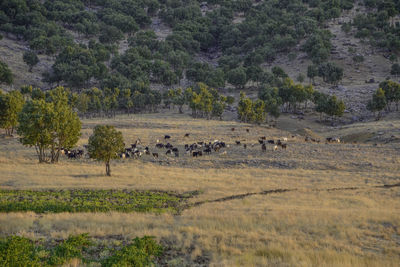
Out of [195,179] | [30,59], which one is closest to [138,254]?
[195,179]

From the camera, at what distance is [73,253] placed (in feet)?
43.2

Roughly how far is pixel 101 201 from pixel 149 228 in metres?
9.02

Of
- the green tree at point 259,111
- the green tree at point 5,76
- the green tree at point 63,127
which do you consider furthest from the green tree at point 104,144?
the green tree at point 5,76

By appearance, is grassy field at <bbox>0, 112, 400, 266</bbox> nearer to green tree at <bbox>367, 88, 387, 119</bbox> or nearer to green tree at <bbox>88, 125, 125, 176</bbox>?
green tree at <bbox>88, 125, 125, 176</bbox>

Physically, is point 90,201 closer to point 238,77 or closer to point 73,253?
point 73,253

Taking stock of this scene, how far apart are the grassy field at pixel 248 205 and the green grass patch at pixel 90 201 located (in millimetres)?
1320

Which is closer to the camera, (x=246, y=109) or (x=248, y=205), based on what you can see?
(x=248, y=205)

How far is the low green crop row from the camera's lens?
11.8 metres

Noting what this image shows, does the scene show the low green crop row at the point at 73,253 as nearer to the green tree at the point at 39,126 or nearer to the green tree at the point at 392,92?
the green tree at the point at 39,126

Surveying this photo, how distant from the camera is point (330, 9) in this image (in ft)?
597

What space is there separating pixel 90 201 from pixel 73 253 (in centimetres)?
1180

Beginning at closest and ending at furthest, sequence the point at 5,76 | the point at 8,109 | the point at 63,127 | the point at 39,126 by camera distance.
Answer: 1. the point at 39,126
2. the point at 63,127
3. the point at 8,109
4. the point at 5,76

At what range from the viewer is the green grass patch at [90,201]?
21.7 m

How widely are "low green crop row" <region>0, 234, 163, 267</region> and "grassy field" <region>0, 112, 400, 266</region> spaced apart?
93cm
